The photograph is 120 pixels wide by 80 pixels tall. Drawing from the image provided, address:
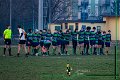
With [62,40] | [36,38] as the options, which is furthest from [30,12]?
[36,38]

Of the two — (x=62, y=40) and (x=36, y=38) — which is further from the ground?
(x=36, y=38)

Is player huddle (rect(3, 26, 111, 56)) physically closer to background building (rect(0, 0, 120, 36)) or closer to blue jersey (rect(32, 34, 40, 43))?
blue jersey (rect(32, 34, 40, 43))

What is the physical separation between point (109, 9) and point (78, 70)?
80311mm

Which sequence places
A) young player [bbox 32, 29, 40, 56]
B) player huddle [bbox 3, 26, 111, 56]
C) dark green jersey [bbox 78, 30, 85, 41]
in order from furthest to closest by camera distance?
1. dark green jersey [bbox 78, 30, 85, 41]
2. player huddle [bbox 3, 26, 111, 56]
3. young player [bbox 32, 29, 40, 56]

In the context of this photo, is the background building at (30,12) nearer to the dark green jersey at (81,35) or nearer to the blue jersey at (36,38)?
the dark green jersey at (81,35)

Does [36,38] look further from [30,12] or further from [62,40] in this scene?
[30,12]

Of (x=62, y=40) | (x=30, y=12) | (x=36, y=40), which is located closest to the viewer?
(x=36, y=40)

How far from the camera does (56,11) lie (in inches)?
3152

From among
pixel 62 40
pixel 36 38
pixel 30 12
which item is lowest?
pixel 62 40

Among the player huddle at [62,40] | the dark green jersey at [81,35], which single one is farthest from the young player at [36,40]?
the dark green jersey at [81,35]

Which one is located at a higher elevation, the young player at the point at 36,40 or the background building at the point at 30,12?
the background building at the point at 30,12

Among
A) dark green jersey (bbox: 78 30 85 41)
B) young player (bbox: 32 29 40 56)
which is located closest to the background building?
dark green jersey (bbox: 78 30 85 41)

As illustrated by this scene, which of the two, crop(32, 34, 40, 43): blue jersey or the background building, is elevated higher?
the background building

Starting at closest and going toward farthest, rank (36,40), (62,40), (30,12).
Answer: (36,40) < (62,40) < (30,12)
